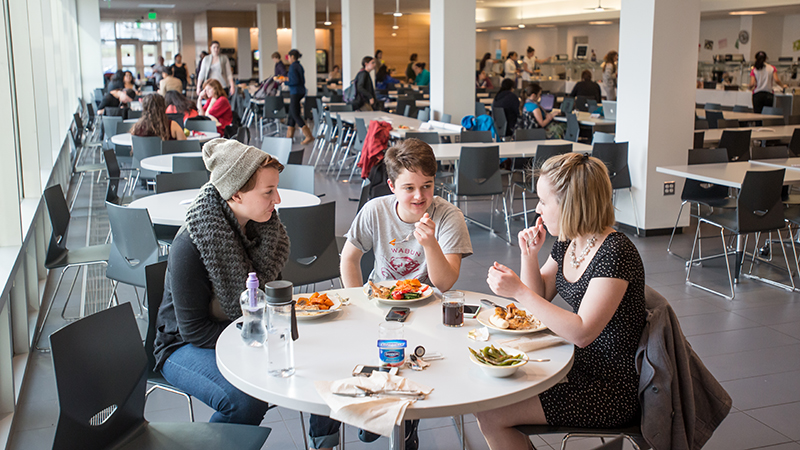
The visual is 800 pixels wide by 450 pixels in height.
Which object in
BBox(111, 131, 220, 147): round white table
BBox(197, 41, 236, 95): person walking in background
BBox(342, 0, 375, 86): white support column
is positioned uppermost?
BBox(342, 0, 375, 86): white support column

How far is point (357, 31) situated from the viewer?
11.8m

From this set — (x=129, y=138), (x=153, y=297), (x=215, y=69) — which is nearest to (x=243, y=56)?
(x=215, y=69)

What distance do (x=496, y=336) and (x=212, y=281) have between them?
0.84 meters

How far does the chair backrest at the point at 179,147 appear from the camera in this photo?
5602 millimetres

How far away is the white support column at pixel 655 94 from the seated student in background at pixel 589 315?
4086 millimetres

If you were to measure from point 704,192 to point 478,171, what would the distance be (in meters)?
1.77

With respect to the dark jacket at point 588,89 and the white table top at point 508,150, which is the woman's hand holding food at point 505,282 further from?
the dark jacket at point 588,89

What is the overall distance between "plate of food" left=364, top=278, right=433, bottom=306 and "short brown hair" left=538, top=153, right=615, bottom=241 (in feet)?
1.61

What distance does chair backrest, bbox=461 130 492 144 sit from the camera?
6781mm

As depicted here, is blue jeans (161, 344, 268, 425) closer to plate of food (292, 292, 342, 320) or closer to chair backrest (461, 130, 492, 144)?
plate of food (292, 292, 342, 320)

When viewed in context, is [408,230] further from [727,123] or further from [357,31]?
[357,31]

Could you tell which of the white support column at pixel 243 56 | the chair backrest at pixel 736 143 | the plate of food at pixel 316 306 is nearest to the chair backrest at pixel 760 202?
the chair backrest at pixel 736 143

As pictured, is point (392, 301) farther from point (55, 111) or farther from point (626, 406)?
point (55, 111)

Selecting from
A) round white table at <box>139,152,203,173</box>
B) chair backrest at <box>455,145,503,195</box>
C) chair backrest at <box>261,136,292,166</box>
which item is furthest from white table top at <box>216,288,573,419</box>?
chair backrest at <box>261,136,292,166</box>
